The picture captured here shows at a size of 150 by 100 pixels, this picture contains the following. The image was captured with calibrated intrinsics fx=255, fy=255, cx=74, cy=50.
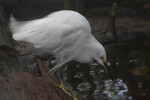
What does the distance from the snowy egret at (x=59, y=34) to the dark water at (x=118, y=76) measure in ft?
4.25

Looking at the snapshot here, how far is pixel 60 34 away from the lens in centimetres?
202

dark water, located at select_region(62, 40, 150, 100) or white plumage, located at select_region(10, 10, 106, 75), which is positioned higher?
white plumage, located at select_region(10, 10, 106, 75)

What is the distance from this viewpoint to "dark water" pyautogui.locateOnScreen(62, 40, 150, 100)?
3.29 metres

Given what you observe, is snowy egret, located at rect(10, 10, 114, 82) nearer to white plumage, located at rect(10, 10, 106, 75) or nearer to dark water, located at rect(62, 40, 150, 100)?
white plumage, located at rect(10, 10, 106, 75)

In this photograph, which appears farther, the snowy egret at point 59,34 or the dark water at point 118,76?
the dark water at point 118,76

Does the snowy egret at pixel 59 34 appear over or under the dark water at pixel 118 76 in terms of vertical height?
over

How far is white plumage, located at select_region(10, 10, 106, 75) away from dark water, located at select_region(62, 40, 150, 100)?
1.29 meters

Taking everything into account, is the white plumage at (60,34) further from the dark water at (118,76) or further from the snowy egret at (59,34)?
the dark water at (118,76)

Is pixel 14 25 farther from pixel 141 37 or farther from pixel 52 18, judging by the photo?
pixel 141 37

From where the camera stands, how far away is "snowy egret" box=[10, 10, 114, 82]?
2002 mm

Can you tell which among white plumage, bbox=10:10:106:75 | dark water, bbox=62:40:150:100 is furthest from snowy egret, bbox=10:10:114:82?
dark water, bbox=62:40:150:100

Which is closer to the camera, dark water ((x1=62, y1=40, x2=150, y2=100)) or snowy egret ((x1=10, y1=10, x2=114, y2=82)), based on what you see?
snowy egret ((x1=10, y1=10, x2=114, y2=82))

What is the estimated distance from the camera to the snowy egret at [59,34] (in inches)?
78.8

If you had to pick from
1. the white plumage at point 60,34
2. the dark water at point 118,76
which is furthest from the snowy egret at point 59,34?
the dark water at point 118,76
